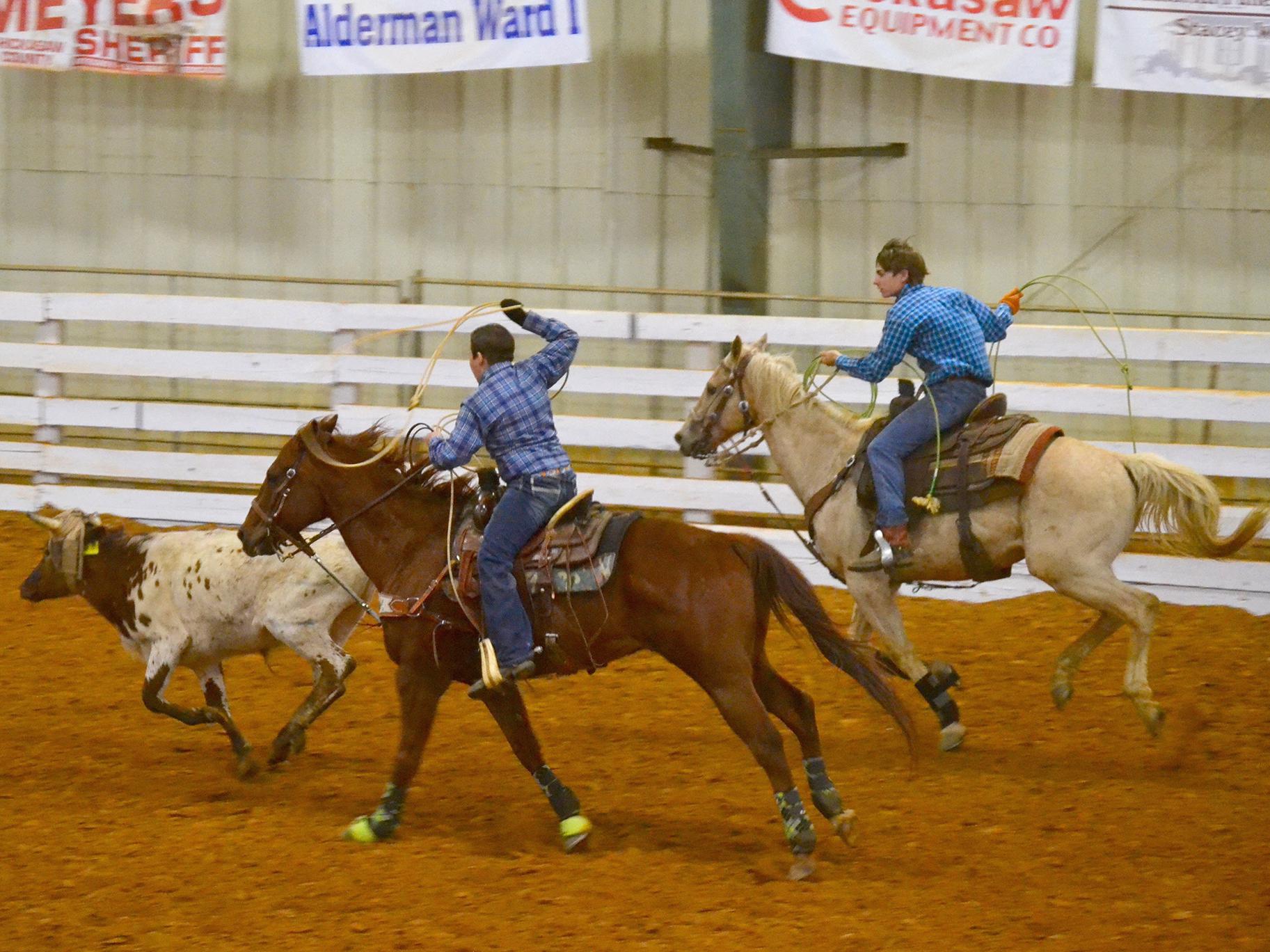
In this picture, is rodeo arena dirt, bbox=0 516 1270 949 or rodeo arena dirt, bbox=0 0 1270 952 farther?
rodeo arena dirt, bbox=0 0 1270 952

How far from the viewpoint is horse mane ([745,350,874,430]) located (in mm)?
7449

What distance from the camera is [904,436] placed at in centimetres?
693

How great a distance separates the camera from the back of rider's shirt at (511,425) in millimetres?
5602

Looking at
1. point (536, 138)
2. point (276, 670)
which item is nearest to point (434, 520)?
point (276, 670)

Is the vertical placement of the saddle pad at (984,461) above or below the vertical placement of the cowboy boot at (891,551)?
above

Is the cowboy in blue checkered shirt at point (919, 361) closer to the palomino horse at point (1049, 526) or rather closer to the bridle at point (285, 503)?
the palomino horse at point (1049, 526)

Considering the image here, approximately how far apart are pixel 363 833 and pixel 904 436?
3.08m

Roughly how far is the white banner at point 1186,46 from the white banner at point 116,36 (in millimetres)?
7133

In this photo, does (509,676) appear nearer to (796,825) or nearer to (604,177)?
(796,825)

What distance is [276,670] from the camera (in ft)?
27.5

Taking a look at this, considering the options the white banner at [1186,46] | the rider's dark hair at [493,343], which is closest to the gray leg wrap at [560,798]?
the rider's dark hair at [493,343]

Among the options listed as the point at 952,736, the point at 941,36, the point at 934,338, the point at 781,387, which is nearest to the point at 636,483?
the point at 781,387

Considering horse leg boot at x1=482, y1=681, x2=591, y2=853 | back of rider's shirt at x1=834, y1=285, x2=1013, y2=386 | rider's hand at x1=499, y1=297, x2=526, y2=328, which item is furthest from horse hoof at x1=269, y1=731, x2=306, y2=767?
back of rider's shirt at x1=834, y1=285, x2=1013, y2=386

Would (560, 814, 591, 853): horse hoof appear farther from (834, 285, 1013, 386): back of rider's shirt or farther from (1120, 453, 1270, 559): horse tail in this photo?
(1120, 453, 1270, 559): horse tail
